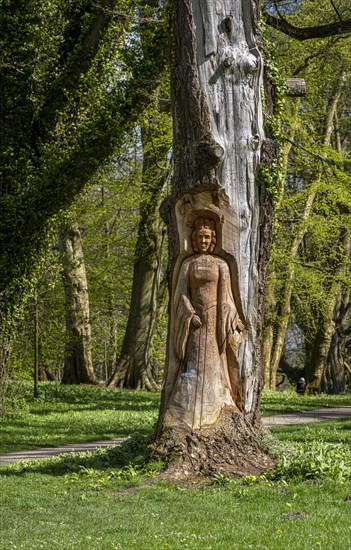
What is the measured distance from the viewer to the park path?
1438 cm

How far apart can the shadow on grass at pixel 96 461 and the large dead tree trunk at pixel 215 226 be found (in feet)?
2.59

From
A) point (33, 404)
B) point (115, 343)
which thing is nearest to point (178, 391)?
point (33, 404)

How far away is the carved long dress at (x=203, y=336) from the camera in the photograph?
11.1 meters

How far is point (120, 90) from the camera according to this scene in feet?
65.9

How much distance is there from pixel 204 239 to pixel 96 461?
11.2 ft

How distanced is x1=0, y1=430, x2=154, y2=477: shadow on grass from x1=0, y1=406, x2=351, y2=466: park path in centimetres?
96

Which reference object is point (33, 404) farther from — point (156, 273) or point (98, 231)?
point (98, 231)

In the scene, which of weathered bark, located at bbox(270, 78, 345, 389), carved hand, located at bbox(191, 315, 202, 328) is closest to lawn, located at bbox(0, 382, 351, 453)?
carved hand, located at bbox(191, 315, 202, 328)

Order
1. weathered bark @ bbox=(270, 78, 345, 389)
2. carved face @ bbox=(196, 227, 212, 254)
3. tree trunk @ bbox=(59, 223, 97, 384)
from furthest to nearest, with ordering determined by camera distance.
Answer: tree trunk @ bbox=(59, 223, 97, 384) < weathered bark @ bbox=(270, 78, 345, 389) < carved face @ bbox=(196, 227, 212, 254)

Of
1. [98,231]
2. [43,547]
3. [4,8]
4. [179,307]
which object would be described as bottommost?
[43,547]

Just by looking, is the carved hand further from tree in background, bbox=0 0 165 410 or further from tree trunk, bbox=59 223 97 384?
tree trunk, bbox=59 223 97 384

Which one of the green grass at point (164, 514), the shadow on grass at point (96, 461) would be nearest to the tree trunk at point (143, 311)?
the shadow on grass at point (96, 461)

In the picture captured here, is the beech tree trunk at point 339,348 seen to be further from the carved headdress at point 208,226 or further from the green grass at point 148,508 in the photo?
the carved headdress at point 208,226

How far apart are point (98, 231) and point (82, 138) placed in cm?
1503
